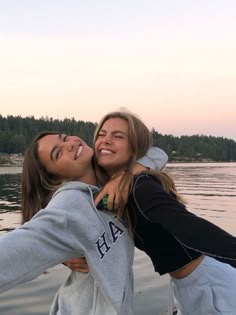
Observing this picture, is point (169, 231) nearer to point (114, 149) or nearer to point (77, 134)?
point (114, 149)

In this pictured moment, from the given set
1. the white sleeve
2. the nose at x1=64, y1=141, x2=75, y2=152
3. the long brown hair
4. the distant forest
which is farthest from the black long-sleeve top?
the distant forest

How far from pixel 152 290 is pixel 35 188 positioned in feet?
30.0

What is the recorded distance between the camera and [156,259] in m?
2.61

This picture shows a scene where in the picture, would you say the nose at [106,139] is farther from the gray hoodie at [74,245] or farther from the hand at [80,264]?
the hand at [80,264]

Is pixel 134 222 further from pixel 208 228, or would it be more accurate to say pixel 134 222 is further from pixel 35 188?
pixel 35 188

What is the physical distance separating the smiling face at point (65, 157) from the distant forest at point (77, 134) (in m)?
129

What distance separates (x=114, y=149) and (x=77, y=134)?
457 ft

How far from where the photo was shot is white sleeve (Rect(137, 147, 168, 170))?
2865 millimetres

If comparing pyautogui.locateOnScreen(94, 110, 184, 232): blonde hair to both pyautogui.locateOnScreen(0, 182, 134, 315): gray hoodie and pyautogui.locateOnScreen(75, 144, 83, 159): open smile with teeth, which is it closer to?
pyautogui.locateOnScreen(75, 144, 83, 159): open smile with teeth

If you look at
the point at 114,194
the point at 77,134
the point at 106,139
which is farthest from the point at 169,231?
the point at 77,134

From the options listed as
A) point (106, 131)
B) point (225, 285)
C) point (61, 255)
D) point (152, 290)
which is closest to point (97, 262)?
point (61, 255)

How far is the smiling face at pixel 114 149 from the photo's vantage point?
9.57ft

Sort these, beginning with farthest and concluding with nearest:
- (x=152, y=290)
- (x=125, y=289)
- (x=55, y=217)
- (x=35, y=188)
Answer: (x=152, y=290), (x=35, y=188), (x=125, y=289), (x=55, y=217)

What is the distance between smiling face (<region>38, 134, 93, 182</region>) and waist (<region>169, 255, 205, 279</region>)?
79cm
